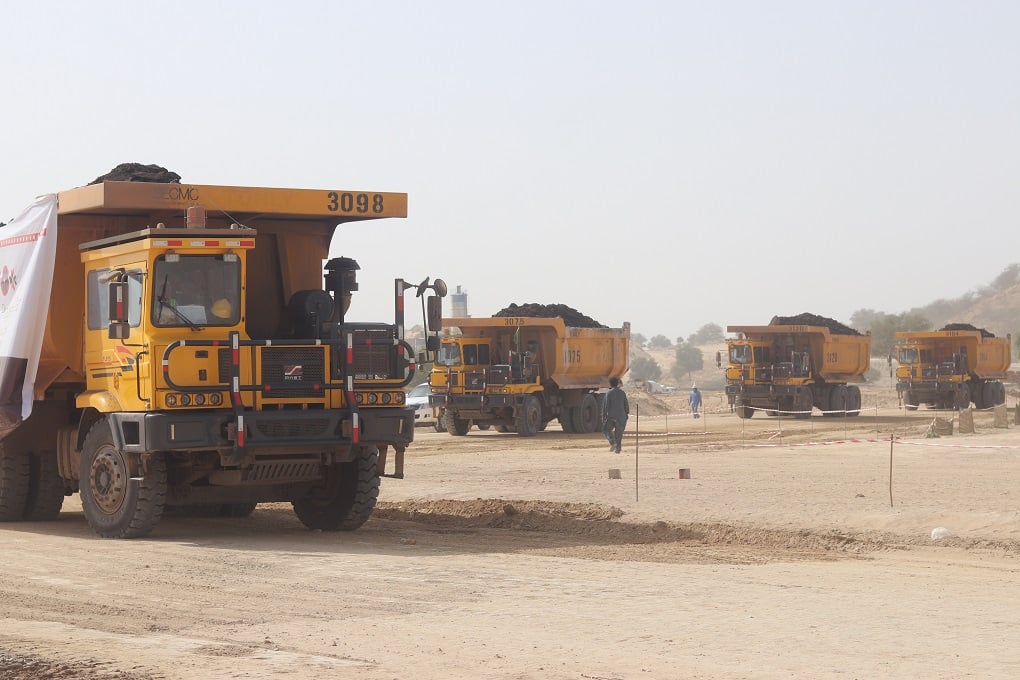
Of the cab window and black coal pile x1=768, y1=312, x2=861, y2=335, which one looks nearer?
the cab window

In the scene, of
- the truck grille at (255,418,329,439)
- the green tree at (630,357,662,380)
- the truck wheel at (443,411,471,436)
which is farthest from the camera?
the green tree at (630,357,662,380)

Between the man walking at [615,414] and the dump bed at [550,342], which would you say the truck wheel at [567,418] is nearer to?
the dump bed at [550,342]

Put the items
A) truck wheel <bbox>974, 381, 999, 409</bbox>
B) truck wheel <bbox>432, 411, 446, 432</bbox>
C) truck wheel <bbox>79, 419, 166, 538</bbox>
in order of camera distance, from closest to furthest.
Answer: truck wheel <bbox>79, 419, 166, 538</bbox>, truck wheel <bbox>432, 411, 446, 432</bbox>, truck wheel <bbox>974, 381, 999, 409</bbox>

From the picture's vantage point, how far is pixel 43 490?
17219 mm

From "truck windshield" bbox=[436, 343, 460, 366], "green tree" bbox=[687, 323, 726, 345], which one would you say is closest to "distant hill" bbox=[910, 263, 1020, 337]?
"green tree" bbox=[687, 323, 726, 345]

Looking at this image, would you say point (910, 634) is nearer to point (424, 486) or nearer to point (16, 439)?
point (16, 439)

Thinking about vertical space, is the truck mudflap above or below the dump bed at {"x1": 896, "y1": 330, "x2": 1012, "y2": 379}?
below

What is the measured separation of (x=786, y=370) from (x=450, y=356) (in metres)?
13.9

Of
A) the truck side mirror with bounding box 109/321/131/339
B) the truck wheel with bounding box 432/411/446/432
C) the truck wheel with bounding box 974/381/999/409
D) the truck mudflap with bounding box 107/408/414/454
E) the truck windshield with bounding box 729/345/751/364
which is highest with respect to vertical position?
the truck windshield with bounding box 729/345/751/364

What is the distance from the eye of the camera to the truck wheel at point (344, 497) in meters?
15.9

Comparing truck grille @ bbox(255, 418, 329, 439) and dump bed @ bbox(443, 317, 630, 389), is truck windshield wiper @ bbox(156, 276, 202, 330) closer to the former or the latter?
truck grille @ bbox(255, 418, 329, 439)

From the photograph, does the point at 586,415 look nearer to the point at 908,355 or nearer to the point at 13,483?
the point at 908,355

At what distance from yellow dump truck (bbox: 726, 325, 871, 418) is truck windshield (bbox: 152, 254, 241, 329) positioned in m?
33.4

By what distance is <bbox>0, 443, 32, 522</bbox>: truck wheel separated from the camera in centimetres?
1705
